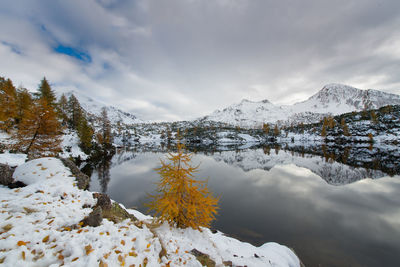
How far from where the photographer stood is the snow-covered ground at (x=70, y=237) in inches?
135

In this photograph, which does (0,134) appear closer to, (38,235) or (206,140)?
(38,235)

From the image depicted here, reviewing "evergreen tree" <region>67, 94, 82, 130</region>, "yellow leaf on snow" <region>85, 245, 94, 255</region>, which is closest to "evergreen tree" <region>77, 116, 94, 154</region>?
"evergreen tree" <region>67, 94, 82, 130</region>

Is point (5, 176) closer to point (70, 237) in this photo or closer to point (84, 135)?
point (70, 237)

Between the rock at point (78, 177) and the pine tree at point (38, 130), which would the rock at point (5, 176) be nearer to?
the rock at point (78, 177)

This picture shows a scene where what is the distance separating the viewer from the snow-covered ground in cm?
342

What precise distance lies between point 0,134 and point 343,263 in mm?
46157

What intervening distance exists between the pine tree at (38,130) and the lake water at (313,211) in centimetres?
777

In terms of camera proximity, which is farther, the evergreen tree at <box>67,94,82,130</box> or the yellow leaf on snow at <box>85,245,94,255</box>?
the evergreen tree at <box>67,94,82,130</box>

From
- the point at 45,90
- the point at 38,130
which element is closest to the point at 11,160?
the point at 38,130

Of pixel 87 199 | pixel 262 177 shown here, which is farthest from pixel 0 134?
pixel 262 177

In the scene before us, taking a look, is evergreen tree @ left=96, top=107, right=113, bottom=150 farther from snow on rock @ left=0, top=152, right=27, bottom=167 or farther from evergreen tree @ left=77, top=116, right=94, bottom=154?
snow on rock @ left=0, top=152, right=27, bottom=167

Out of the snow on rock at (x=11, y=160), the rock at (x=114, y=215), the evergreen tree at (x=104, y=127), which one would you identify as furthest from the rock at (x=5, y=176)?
the evergreen tree at (x=104, y=127)

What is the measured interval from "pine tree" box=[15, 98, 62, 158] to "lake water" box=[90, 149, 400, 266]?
777cm

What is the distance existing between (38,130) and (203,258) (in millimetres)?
23414
